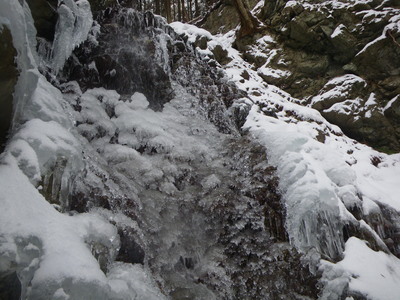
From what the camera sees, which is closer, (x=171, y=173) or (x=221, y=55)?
(x=171, y=173)

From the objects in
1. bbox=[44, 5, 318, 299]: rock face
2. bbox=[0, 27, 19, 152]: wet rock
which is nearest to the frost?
bbox=[44, 5, 318, 299]: rock face

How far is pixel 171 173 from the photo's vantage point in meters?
4.86

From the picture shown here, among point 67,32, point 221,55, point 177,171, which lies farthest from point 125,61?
point 221,55

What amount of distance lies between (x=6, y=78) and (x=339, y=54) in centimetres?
855

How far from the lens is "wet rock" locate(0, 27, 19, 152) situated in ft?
8.45

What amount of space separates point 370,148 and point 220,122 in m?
4.06

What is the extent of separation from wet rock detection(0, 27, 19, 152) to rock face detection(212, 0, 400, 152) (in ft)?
24.5

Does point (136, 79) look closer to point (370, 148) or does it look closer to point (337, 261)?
point (337, 261)

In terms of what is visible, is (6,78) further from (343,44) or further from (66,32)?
(343,44)

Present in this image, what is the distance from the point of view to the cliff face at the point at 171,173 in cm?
261

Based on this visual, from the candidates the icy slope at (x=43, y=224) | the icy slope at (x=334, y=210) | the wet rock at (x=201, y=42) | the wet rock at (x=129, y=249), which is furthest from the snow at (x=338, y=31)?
the wet rock at (x=129, y=249)

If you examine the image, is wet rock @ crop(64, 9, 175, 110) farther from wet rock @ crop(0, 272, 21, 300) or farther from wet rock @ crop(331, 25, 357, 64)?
wet rock @ crop(331, 25, 357, 64)

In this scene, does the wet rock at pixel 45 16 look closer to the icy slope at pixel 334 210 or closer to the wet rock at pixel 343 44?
the icy slope at pixel 334 210

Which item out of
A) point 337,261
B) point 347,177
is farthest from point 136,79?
point 337,261
